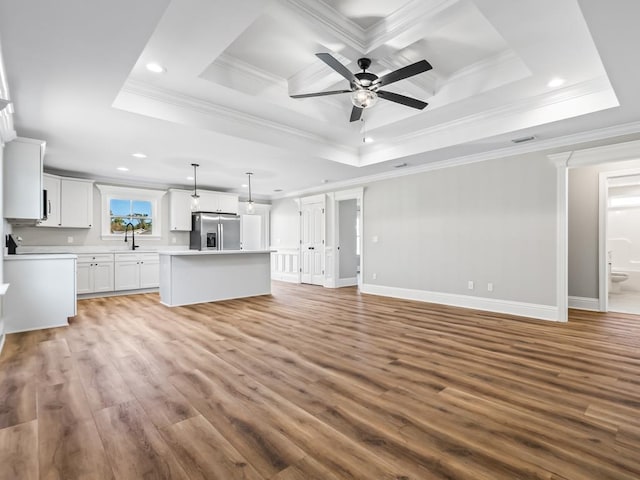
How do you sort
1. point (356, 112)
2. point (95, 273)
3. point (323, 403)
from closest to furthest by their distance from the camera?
point (323, 403), point (356, 112), point (95, 273)

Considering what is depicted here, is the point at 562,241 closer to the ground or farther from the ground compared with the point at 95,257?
farther from the ground

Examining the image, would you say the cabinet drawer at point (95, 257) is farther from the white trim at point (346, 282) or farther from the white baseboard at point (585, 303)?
the white baseboard at point (585, 303)

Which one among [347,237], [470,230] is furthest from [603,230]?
[347,237]

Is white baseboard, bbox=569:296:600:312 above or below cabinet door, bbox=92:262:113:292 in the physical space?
below

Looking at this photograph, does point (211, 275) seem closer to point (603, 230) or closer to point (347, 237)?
point (347, 237)

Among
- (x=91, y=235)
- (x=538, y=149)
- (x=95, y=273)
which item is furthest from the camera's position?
(x=91, y=235)

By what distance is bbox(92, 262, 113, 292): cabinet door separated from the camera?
6488mm

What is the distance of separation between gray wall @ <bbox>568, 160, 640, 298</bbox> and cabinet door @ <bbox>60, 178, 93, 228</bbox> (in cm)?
888

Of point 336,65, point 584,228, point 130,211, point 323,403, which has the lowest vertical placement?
point 323,403

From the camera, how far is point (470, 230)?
214 inches

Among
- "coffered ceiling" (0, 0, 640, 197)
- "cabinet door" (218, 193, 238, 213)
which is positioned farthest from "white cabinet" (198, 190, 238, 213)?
"coffered ceiling" (0, 0, 640, 197)

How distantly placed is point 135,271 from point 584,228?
27.6 feet

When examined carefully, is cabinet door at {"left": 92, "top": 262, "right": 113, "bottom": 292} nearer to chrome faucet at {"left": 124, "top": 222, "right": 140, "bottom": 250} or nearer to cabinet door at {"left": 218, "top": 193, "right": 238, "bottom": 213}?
chrome faucet at {"left": 124, "top": 222, "right": 140, "bottom": 250}

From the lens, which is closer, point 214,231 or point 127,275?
point 127,275
